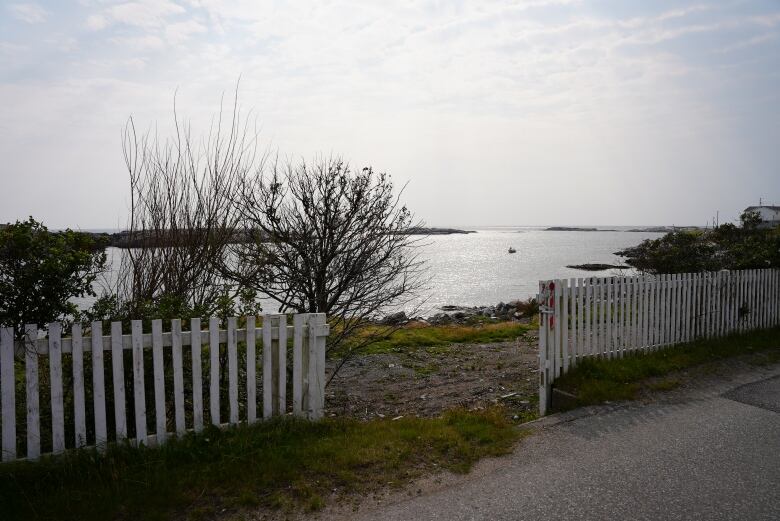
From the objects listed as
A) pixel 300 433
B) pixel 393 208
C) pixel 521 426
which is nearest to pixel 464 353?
pixel 393 208

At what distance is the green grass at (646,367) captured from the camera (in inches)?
267

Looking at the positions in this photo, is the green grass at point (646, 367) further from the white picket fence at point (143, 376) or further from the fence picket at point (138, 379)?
the fence picket at point (138, 379)

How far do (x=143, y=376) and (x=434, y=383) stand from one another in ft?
17.2

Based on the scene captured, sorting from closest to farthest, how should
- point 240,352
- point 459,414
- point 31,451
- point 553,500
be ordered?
point 553,500 → point 31,451 → point 240,352 → point 459,414

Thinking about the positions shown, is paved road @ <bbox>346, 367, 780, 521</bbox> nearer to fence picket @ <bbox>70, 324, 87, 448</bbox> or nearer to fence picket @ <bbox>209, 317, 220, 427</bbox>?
fence picket @ <bbox>209, 317, 220, 427</bbox>

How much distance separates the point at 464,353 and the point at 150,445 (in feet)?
26.0

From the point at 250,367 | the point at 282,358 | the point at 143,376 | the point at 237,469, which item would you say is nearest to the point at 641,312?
the point at 282,358

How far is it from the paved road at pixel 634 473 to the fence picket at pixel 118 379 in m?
2.33

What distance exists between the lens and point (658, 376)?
7570 mm

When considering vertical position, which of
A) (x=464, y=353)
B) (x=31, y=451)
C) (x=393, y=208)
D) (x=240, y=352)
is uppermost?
(x=393, y=208)

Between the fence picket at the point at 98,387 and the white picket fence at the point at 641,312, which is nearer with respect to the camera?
the fence picket at the point at 98,387

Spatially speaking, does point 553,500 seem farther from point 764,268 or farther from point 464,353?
point 764,268

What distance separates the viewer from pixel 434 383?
29.6 feet

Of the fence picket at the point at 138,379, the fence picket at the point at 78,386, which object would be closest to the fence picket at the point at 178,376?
the fence picket at the point at 138,379
